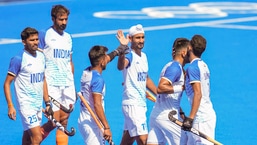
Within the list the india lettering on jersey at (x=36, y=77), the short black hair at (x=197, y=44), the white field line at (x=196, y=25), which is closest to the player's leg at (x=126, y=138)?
the india lettering on jersey at (x=36, y=77)

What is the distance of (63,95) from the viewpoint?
12.1 metres

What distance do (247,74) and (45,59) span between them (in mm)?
7205

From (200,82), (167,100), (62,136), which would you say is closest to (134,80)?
(167,100)

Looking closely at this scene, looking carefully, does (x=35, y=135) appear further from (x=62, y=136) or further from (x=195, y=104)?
(x=195, y=104)

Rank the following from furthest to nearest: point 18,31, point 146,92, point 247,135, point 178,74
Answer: point 18,31
point 247,135
point 146,92
point 178,74

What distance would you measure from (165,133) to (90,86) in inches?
49.4

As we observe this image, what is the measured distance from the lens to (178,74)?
33.9ft

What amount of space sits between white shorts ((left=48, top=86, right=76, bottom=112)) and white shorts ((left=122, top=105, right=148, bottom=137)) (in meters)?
1.31

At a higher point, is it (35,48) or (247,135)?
(35,48)

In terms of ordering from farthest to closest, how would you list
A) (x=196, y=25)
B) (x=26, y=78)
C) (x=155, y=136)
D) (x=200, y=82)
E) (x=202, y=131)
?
(x=196, y=25) → (x=26, y=78) → (x=155, y=136) → (x=202, y=131) → (x=200, y=82)

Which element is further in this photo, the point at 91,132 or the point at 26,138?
the point at 26,138

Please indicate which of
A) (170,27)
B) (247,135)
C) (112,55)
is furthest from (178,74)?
(170,27)

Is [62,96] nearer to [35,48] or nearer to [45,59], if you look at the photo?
[45,59]

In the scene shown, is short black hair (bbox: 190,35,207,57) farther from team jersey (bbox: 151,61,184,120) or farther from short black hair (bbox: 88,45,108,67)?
short black hair (bbox: 88,45,108,67)
